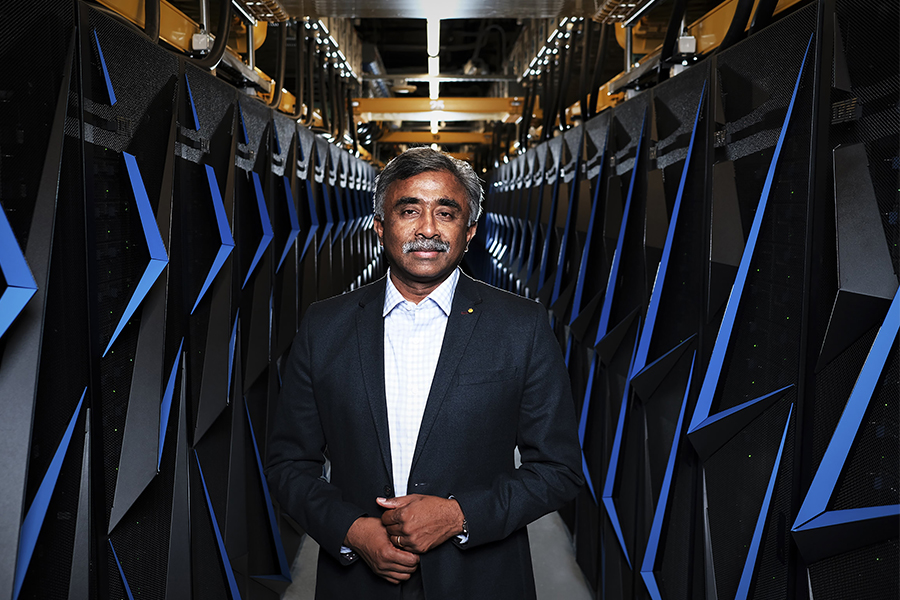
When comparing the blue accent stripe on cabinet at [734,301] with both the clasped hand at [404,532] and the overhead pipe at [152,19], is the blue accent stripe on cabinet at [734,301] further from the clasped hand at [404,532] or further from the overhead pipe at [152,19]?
the overhead pipe at [152,19]

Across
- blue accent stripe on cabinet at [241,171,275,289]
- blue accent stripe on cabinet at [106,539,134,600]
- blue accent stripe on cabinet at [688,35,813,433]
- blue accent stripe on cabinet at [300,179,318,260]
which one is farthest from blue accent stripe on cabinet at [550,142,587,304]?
blue accent stripe on cabinet at [106,539,134,600]

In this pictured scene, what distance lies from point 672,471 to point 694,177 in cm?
105

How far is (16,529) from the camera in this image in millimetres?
1402

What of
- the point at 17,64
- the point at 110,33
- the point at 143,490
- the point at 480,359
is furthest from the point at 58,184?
the point at 480,359

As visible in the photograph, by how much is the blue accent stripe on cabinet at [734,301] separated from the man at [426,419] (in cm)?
61

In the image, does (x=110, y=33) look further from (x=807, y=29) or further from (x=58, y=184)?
(x=807, y=29)

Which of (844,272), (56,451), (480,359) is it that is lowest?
(56,451)

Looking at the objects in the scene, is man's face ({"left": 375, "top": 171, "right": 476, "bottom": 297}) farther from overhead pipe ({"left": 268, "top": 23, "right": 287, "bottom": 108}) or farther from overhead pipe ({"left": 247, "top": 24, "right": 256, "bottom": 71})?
overhead pipe ({"left": 268, "top": 23, "right": 287, "bottom": 108})

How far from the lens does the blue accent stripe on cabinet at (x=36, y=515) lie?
4.68ft

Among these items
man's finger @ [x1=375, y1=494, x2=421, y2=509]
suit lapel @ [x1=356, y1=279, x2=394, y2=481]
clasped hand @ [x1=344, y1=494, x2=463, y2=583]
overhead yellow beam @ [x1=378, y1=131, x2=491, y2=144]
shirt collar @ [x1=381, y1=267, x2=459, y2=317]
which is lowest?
clasped hand @ [x1=344, y1=494, x2=463, y2=583]

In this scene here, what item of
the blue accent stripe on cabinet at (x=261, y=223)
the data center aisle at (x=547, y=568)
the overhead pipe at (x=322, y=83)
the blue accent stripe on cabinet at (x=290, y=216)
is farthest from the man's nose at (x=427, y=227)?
the overhead pipe at (x=322, y=83)

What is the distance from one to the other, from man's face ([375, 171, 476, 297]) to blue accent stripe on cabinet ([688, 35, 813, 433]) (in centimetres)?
79

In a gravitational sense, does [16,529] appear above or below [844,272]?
below

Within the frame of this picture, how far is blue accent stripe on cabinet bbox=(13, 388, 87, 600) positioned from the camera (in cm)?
143
